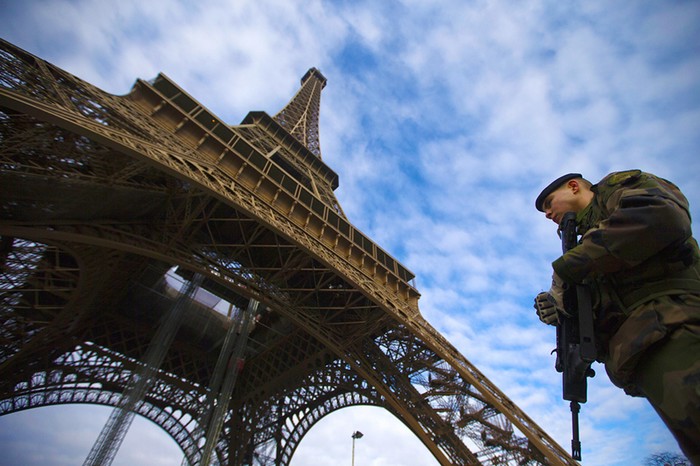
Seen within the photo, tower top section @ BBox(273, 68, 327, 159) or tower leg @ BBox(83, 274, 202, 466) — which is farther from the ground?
tower top section @ BBox(273, 68, 327, 159)

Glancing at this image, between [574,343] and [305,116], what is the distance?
36.6 meters

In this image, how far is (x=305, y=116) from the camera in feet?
119

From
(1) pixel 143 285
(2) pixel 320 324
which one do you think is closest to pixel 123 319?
(1) pixel 143 285

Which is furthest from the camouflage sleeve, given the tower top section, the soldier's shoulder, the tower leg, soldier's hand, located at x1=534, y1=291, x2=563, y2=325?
the tower top section

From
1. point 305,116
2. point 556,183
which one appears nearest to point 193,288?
point 556,183

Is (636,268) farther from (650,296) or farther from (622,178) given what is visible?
(622,178)

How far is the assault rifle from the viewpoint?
6.89 ft

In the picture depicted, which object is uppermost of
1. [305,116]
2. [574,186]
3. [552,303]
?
[305,116]

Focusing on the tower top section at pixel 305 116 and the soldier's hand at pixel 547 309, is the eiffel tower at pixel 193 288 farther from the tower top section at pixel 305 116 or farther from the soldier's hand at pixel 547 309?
the soldier's hand at pixel 547 309

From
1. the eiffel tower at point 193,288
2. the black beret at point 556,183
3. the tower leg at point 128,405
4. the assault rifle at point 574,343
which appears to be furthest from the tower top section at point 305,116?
the assault rifle at point 574,343

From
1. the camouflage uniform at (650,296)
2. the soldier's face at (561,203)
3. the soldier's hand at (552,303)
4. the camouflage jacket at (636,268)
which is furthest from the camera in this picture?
the soldier's face at (561,203)

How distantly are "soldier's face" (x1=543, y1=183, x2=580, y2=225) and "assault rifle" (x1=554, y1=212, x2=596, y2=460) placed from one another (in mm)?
207

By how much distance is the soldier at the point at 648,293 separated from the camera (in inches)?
65.2

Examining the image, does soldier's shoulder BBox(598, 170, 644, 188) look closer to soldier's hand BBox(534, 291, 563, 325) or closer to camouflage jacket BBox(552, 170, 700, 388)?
camouflage jacket BBox(552, 170, 700, 388)
